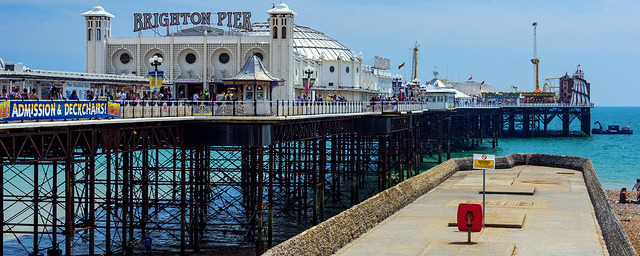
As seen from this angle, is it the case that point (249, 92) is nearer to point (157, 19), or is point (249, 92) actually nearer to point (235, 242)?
point (235, 242)

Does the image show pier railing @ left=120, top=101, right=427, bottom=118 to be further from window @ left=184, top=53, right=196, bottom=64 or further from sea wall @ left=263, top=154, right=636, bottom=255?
window @ left=184, top=53, right=196, bottom=64

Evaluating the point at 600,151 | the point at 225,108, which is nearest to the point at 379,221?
the point at 225,108

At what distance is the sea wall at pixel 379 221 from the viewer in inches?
1282

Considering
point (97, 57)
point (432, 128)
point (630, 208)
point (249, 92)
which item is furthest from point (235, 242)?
point (432, 128)

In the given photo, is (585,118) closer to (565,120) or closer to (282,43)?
(565,120)

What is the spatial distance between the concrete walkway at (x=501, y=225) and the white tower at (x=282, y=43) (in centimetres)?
1149

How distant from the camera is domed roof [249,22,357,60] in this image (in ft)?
314

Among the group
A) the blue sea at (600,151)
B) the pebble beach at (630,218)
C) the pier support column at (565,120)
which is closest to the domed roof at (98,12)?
the pebble beach at (630,218)

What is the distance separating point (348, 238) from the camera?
124 ft

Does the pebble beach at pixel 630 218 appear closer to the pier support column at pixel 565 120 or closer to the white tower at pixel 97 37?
the white tower at pixel 97 37

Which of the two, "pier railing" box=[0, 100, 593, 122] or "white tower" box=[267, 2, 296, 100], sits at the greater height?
"white tower" box=[267, 2, 296, 100]

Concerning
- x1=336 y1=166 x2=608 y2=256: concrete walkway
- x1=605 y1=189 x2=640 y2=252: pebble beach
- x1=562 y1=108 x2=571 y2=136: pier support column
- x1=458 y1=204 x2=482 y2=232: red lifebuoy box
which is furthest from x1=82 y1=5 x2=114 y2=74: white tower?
x1=562 y1=108 x2=571 y2=136: pier support column

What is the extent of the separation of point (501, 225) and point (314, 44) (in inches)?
2311

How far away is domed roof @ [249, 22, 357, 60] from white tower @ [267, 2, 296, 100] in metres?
35.6
